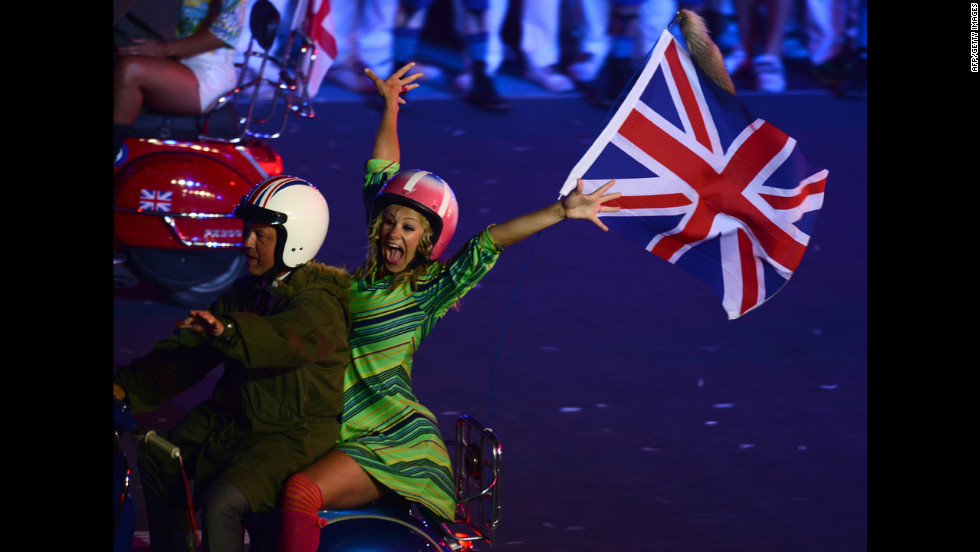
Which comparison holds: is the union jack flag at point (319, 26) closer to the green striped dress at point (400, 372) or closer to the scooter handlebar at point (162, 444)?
the green striped dress at point (400, 372)

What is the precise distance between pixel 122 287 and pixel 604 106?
6632mm

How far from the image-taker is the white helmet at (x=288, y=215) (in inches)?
131

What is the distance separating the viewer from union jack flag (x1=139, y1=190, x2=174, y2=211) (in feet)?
22.9

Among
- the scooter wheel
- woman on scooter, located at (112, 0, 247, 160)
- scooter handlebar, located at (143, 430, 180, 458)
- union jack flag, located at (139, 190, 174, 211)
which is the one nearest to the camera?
scooter handlebar, located at (143, 430, 180, 458)

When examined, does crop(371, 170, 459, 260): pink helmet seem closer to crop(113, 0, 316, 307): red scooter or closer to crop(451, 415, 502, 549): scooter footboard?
crop(451, 415, 502, 549): scooter footboard

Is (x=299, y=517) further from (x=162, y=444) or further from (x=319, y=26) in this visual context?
(x=319, y=26)

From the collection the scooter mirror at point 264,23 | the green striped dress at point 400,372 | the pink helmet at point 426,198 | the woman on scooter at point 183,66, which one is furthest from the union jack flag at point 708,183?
the woman on scooter at point 183,66

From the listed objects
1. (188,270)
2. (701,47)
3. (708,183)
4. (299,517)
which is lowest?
(299,517)

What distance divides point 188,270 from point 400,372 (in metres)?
4.23

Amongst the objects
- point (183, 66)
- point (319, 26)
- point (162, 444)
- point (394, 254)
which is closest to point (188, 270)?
point (183, 66)

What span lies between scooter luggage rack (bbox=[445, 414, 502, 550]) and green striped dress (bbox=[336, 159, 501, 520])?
0.28 ft

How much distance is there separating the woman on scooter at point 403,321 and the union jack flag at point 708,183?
2.17 ft

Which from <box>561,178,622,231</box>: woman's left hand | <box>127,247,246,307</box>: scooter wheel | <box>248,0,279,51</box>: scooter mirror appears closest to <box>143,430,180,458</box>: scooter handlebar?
<box>561,178,622,231</box>: woman's left hand

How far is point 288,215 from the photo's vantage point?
333cm
